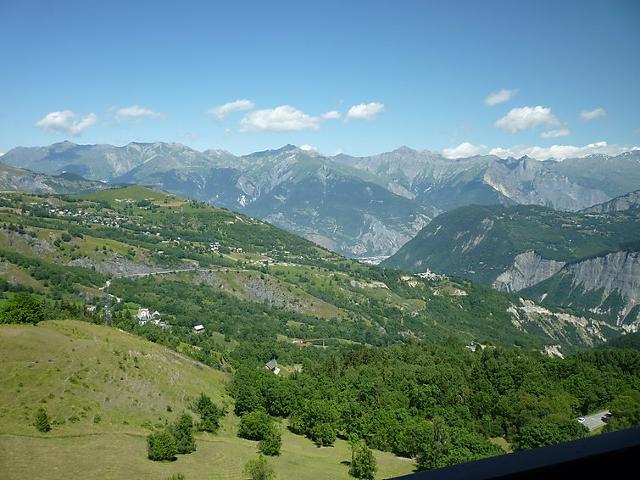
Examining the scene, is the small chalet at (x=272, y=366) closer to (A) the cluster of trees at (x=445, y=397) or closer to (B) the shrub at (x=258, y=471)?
(A) the cluster of trees at (x=445, y=397)

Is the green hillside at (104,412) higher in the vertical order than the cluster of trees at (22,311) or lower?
lower

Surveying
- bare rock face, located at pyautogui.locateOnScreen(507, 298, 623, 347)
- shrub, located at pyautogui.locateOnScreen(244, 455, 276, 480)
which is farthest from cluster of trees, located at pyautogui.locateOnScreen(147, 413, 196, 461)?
bare rock face, located at pyautogui.locateOnScreen(507, 298, 623, 347)

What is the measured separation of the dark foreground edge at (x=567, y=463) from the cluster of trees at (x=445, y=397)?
35.8 meters

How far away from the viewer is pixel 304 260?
19012 cm

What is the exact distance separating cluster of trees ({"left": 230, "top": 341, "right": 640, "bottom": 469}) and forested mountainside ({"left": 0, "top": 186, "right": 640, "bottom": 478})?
0.66 ft

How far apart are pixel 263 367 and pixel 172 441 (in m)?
37.6

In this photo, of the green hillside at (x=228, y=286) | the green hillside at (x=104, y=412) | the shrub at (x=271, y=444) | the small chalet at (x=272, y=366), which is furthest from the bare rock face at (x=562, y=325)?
the shrub at (x=271, y=444)

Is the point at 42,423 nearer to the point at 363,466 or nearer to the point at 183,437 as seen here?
the point at 183,437

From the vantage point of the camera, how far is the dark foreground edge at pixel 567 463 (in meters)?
2.40

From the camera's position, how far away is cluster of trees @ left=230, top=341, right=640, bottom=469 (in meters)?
41.8

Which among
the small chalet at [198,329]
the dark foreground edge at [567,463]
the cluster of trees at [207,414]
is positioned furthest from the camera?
the small chalet at [198,329]

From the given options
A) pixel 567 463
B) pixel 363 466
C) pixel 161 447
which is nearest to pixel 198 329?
pixel 161 447

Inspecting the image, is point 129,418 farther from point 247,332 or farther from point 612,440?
point 247,332

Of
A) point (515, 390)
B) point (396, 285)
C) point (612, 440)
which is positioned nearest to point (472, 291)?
point (396, 285)
